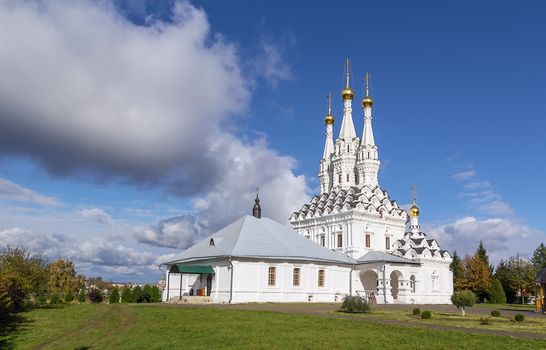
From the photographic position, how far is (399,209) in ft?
193

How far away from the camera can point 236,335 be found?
16.1 meters

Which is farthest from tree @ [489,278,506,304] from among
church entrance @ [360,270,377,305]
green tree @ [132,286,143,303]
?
green tree @ [132,286,143,303]

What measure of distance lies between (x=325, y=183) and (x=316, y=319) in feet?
142

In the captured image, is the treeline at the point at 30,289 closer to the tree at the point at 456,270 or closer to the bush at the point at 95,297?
the bush at the point at 95,297

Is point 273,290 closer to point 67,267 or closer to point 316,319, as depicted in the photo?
point 316,319

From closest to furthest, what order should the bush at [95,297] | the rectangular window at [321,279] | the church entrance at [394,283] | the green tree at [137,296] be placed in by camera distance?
the rectangular window at [321,279] < the green tree at [137,296] < the bush at [95,297] < the church entrance at [394,283]

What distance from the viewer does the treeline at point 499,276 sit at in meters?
62.1

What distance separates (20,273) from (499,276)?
60.9 m

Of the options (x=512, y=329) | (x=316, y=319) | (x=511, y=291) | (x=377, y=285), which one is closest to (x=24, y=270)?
(x=316, y=319)

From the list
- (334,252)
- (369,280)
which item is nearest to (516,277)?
(369,280)

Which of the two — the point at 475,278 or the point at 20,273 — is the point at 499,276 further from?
the point at 20,273

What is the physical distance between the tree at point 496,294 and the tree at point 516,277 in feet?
9.01

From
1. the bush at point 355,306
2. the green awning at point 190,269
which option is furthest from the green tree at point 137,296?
the bush at point 355,306

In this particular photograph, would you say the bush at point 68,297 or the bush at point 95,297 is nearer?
the bush at point 68,297
